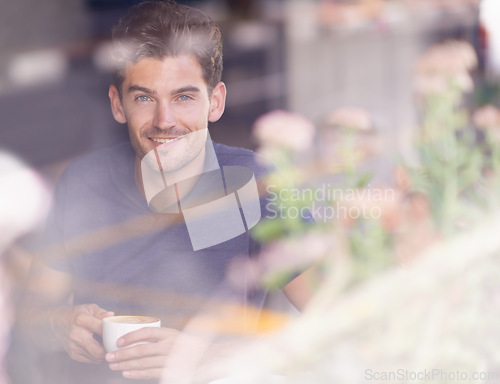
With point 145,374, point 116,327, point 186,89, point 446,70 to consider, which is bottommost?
point 145,374

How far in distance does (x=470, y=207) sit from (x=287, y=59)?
3.12 ft

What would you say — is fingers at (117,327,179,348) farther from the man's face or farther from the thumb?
the man's face

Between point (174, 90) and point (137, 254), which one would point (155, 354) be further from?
point (174, 90)

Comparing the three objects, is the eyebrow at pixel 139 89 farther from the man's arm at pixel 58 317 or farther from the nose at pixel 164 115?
the man's arm at pixel 58 317

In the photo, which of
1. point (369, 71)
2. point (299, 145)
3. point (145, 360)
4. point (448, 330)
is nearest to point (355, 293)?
point (448, 330)

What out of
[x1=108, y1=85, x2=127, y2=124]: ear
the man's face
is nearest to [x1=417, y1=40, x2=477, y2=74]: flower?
the man's face

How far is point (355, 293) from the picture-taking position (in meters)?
1.23

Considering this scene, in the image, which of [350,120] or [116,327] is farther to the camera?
[350,120]

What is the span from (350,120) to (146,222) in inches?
26.3

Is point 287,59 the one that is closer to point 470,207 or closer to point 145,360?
point 470,207

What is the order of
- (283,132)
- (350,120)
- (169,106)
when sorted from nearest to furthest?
A: 1. (169,106)
2. (283,132)
3. (350,120)
